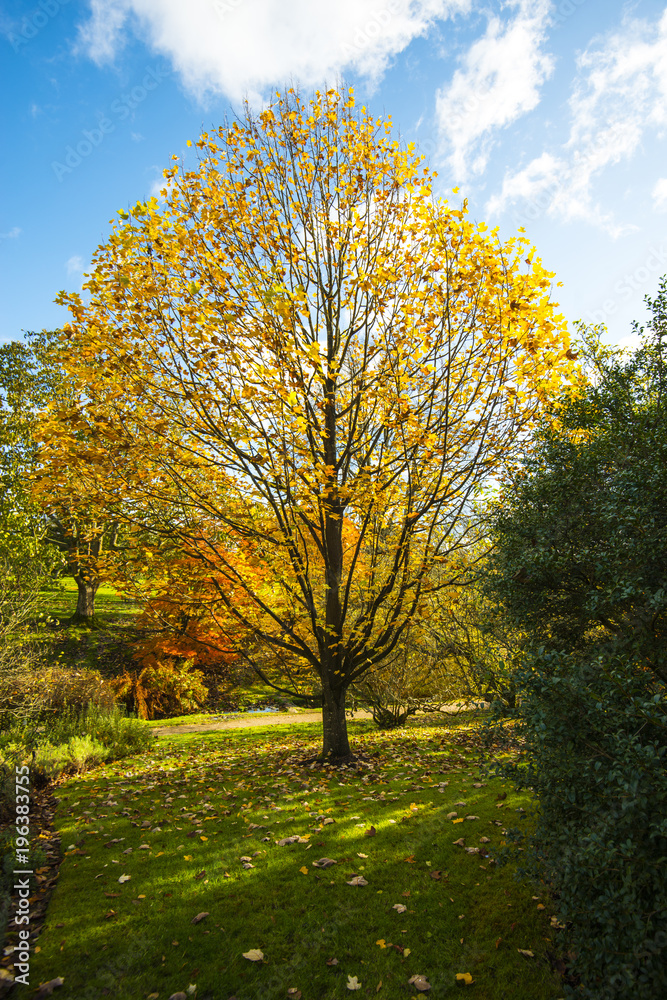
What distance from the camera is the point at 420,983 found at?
3.08m

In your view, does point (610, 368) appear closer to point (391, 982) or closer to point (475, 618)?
point (391, 982)

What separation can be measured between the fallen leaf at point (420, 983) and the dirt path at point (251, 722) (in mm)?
11571

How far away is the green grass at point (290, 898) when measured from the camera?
3.22 m

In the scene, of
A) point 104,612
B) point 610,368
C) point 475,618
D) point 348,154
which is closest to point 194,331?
point 348,154

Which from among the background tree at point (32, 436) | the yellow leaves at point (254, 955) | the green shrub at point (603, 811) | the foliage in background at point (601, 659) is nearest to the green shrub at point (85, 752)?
the background tree at point (32, 436)

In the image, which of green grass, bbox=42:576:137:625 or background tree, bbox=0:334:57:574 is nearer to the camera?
background tree, bbox=0:334:57:574

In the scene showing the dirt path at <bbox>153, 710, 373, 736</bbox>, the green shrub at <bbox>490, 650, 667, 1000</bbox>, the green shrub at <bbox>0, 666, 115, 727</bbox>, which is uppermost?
the green shrub at <bbox>490, 650, 667, 1000</bbox>

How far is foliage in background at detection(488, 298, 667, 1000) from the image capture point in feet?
7.50

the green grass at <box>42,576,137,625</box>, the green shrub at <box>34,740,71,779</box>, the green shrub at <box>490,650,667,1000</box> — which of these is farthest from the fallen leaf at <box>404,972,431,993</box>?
the green grass at <box>42,576,137,625</box>

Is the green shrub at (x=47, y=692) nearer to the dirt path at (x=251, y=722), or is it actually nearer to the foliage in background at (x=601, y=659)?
the dirt path at (x=251, y=722)

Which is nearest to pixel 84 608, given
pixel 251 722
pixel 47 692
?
pixel 251 722

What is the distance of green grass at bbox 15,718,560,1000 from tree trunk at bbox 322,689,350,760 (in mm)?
1150

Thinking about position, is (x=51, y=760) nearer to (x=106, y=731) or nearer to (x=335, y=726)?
(x=106, y=731)

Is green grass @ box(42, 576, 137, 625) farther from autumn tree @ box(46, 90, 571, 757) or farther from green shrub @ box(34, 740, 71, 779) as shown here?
autumn tree @ box(46, 90, 571, 757)
